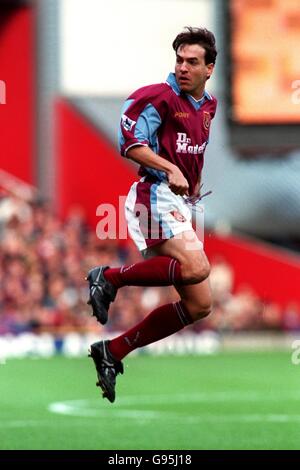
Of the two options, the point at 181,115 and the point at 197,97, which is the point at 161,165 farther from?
the point at 197,97

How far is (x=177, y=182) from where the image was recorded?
8773 mm

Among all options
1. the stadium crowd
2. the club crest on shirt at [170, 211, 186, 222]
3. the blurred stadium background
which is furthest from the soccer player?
the stadium crowd

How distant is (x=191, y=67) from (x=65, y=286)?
534 inches

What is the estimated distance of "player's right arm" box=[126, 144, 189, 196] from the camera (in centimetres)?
878

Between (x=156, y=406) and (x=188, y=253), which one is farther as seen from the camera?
(x=156, y=406)

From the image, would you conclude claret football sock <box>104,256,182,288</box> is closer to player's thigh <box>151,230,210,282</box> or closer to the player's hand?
player's thigh <box>151,230,210,282</box>

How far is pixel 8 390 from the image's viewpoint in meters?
15.1

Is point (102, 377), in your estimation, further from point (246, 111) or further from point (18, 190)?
point (18, 190)

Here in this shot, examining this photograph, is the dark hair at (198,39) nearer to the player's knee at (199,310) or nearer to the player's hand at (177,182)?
the player's hand at (177,182)

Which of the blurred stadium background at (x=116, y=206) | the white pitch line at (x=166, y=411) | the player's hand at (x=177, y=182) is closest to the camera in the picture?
the player's hand at (x=177, y=182)

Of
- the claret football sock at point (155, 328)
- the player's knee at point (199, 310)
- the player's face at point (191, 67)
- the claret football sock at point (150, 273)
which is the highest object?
the player's face at point (191, 67)

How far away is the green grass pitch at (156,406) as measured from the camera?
1024 cm

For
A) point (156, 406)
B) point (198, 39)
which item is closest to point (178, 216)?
point (198, 39)

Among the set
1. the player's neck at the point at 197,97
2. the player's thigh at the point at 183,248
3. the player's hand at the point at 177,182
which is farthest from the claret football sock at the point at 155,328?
the player's neck at the point at 197,97
